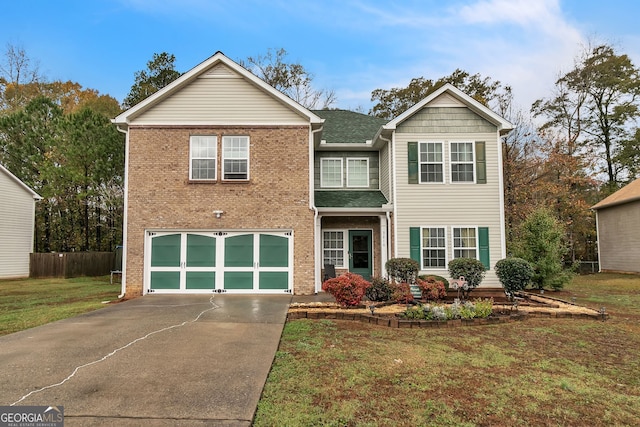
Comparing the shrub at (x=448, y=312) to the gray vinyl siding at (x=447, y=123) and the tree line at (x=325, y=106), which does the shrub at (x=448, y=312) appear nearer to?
the gray vinyl siding at (x=447, y=123)

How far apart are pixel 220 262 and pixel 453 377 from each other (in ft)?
29.5

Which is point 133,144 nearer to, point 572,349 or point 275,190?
point 275,190

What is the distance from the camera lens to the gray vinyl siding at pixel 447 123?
1386 centimetres

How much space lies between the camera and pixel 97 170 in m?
22.7

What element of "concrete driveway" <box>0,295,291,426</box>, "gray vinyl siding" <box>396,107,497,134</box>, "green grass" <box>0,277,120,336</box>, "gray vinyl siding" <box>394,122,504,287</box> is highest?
"gray vinyl siding" <box>396,107,497,134</box>

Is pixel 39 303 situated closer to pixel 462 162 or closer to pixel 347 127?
pixel 347 127

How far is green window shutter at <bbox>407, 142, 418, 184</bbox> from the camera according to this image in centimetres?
1372

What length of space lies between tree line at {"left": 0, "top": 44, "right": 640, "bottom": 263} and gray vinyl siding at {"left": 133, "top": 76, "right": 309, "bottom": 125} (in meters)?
13.0

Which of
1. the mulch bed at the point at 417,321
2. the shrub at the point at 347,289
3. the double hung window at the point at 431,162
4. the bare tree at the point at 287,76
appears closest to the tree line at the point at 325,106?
the bare tree at the point at 287,76

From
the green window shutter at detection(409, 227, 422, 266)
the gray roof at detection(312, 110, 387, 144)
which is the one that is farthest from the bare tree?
the green window shutter at detection(409, 227, 422, 266)

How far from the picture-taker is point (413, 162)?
13758mm

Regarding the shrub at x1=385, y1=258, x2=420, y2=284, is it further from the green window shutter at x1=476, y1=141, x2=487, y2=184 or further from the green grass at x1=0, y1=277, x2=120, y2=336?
the green grass at x1=0, y1=277, x2=120, y2=336

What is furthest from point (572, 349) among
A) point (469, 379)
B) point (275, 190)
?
point (275, 190)

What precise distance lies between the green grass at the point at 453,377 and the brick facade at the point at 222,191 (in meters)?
5.06
